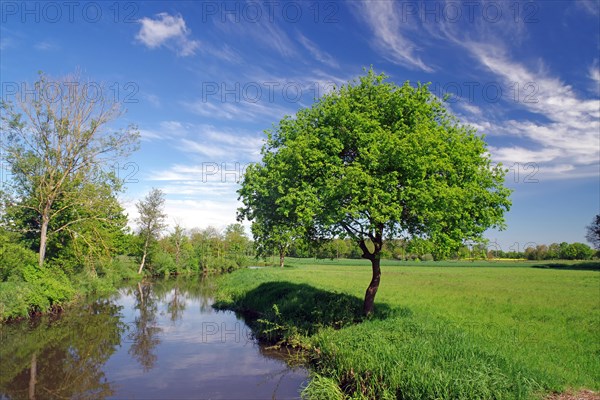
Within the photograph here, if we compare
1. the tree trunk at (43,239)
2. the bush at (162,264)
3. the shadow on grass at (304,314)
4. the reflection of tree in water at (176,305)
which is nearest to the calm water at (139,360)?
the reflection of tree in water at (176,305)

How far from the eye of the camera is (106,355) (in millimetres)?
21141

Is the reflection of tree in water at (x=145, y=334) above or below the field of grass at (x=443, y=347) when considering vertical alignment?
below

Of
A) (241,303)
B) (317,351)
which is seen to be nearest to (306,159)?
(317,351)

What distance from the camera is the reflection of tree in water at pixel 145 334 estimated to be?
20.7m

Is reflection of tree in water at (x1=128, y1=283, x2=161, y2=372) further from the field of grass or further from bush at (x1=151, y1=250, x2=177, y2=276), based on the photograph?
bush at (x1=151, y1=250, x2=177, y2=276)

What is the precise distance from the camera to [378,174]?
18.7 metres

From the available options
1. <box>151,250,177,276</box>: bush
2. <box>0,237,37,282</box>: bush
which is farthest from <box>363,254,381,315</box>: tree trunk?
<box>151,250,177,276</box>: bush

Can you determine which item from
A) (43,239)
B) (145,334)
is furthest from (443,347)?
(43,239)

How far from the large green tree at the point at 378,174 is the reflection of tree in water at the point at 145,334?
9.56 metres

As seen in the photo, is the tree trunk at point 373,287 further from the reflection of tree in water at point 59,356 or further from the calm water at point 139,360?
the reflection of tree in water at point 59,356

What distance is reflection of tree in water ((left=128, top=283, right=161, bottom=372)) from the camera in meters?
20.7

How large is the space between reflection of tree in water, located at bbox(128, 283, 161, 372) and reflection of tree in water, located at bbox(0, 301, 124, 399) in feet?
3.91

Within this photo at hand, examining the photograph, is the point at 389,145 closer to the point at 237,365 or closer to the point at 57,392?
the point at 237,365

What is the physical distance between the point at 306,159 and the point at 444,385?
11761mm
